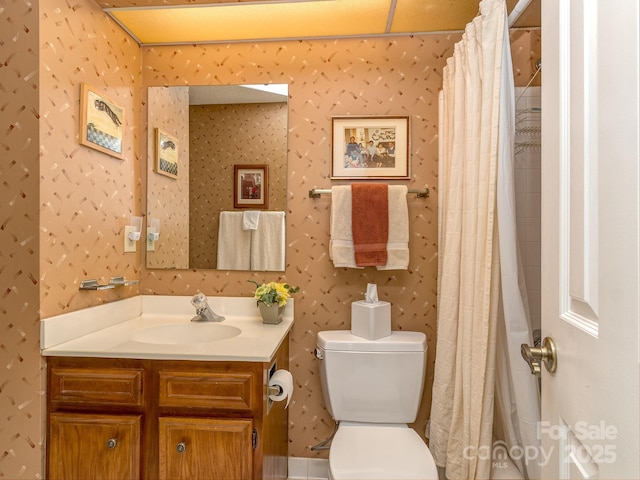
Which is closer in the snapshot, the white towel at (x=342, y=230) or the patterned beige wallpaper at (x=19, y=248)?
the patterned beige wallpaper at (x=19, y=248)

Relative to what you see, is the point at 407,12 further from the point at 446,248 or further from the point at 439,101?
the point at 446,248

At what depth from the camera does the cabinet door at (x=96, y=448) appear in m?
1.28

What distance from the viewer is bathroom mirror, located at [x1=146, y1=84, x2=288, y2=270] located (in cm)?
188

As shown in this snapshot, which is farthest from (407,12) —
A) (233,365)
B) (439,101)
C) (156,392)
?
(156,392)

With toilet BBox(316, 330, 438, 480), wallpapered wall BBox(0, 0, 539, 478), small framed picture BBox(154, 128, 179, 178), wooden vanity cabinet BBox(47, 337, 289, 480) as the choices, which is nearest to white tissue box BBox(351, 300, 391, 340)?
toilet BBox(316, 330, 438, 480)

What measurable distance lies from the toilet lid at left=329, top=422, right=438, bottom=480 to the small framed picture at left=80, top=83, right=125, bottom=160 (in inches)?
60.6

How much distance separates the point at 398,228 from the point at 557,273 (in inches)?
40.4

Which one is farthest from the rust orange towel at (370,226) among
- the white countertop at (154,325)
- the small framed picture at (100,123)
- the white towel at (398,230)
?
the small framed picture at (100,123)

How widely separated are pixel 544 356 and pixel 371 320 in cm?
92

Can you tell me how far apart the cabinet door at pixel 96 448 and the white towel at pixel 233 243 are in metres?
0.81

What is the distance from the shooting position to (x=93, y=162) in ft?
5.15

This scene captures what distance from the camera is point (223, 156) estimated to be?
189 cm

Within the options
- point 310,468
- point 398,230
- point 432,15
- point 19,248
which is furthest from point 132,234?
point 432,15

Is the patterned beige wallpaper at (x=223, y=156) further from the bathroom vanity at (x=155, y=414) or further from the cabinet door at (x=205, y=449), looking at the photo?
the cabinet door at (x=205, y=449)
